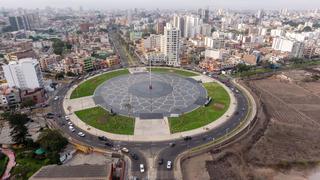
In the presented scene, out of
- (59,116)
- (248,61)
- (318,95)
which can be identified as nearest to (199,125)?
(59,116)

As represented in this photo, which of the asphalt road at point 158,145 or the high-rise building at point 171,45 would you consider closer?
the asphalt road at point 158,145

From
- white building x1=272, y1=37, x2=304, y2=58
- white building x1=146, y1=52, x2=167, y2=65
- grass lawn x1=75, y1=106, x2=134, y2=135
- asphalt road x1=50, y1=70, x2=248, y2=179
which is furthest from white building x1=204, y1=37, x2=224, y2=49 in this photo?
grass lawn x1=75, y1=106, x2=134, y2=135

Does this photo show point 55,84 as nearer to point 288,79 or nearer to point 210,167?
point 210,167

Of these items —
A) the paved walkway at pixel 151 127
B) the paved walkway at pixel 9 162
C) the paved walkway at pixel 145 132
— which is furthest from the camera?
the paved walkway at pixel 151 127

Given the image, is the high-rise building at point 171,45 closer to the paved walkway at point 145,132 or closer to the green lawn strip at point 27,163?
the paved walkway at point 145,132

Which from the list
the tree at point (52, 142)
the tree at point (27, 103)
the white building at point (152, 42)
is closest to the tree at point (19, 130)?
the tree at point (52, 142)

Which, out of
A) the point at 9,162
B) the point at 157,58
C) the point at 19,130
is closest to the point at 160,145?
the point at 9,162

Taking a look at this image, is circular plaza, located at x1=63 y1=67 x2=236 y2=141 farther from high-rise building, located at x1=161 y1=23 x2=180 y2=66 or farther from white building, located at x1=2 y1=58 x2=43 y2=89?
high-rise building, located at x1=161 y1=23 x2=180 y2=66
